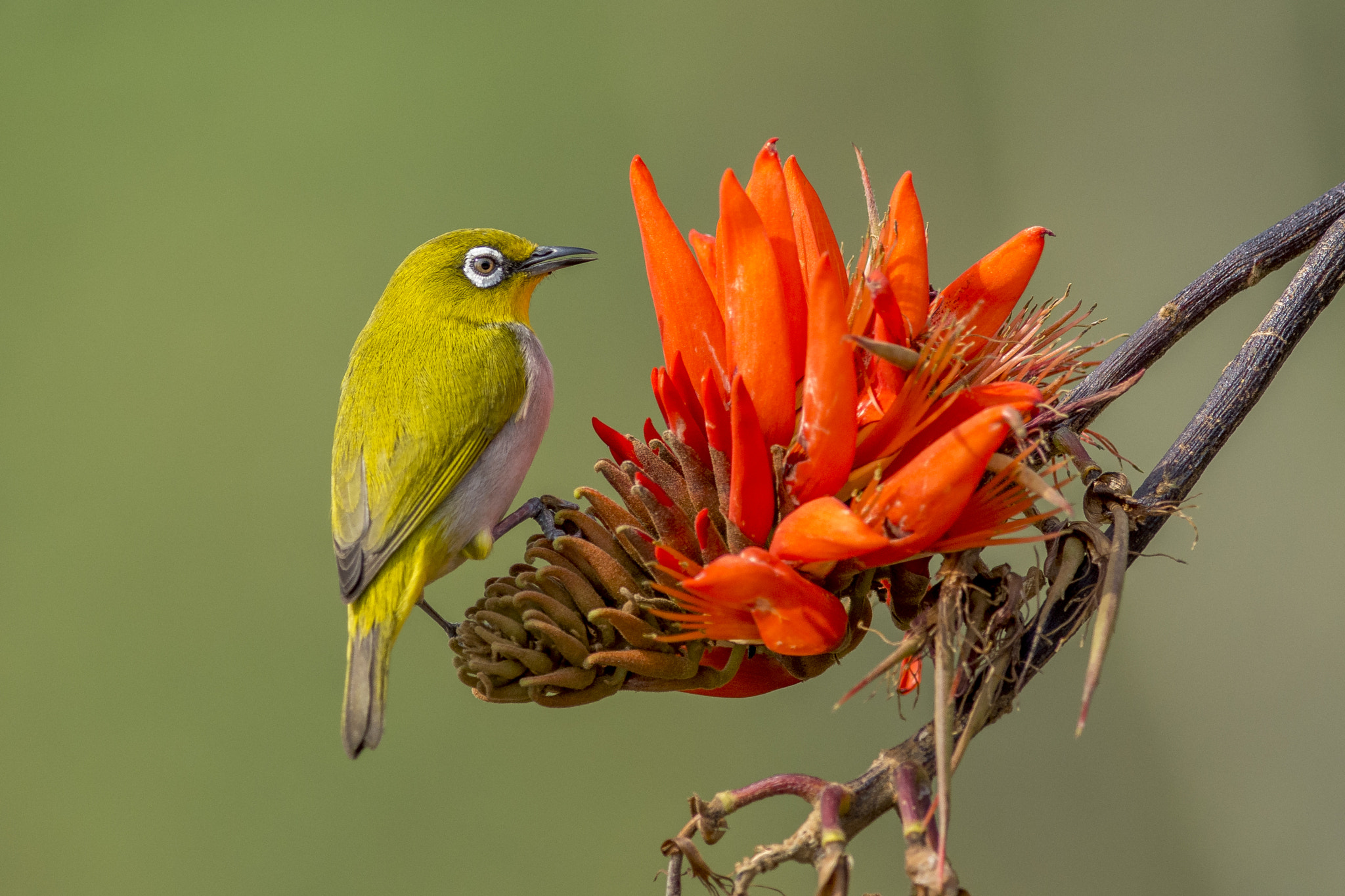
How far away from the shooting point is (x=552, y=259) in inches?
122

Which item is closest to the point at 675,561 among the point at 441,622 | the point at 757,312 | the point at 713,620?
the point at 713,620

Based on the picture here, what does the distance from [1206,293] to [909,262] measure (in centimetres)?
48

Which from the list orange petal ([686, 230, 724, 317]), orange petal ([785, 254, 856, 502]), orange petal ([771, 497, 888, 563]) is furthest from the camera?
orange petal ([686, 230, 724, 317])

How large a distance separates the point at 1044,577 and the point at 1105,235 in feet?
16.2

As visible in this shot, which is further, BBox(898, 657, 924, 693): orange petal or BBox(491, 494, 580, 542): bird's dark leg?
BBox(491, 494, 580, 542): bird's dark leg

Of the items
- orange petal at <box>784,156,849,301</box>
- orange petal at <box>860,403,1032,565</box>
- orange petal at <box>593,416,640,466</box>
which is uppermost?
orange petal at <box>784,156,849,301</box>

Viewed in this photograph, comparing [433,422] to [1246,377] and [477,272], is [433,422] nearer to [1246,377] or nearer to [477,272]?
[477,272]

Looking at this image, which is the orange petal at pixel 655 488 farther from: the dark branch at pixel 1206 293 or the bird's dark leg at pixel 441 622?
the dark branch at pixel 1206 293

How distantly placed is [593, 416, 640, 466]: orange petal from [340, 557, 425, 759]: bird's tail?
0.72 m

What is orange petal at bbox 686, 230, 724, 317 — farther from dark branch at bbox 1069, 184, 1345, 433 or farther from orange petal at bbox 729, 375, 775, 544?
dark branch at bbox 1069, 184, 1345, 433

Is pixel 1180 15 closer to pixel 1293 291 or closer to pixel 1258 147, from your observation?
pixel 1258 147

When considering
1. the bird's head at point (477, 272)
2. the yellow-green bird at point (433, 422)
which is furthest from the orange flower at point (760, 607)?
the bird's head at point (477, 272)

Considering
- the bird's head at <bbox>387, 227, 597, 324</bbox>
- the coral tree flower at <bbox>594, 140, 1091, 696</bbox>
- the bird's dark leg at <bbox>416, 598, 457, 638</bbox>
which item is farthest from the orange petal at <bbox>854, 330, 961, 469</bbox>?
the bird's head at <bbox>387, 227, 597, 324</bbox>

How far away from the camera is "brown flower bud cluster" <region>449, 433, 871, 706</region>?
1507mm
